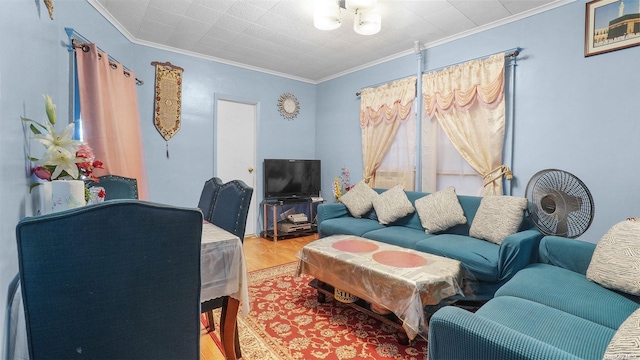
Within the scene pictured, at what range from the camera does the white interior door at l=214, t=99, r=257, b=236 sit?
419 centimetres

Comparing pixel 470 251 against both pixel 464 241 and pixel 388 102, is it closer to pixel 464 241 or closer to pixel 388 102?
pixel 464 241

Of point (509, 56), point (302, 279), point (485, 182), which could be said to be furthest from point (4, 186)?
point (509, 56)

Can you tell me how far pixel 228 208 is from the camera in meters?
1.88

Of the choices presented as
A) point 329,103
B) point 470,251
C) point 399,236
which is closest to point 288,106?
point 329,103

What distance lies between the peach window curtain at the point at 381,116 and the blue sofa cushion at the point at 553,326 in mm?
2676

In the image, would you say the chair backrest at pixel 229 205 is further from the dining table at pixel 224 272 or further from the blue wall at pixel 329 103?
the blue wall at pixel 329 103

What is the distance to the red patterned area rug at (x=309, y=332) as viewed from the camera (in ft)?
5.73

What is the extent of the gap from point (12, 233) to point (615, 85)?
3.83m

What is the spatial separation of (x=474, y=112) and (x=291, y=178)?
277 centimetres

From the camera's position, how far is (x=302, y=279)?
2.89 meters

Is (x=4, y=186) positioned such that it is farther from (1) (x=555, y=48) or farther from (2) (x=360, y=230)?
(1) (x=555, y=48)

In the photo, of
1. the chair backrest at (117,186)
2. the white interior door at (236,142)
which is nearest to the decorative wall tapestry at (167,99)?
the white interior door at (236,142)

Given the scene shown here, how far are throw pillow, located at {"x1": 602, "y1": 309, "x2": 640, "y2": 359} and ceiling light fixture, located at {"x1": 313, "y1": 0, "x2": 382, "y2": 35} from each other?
89.9 inches

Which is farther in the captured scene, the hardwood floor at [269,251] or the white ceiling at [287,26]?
the hardwood floor at [269,251]
